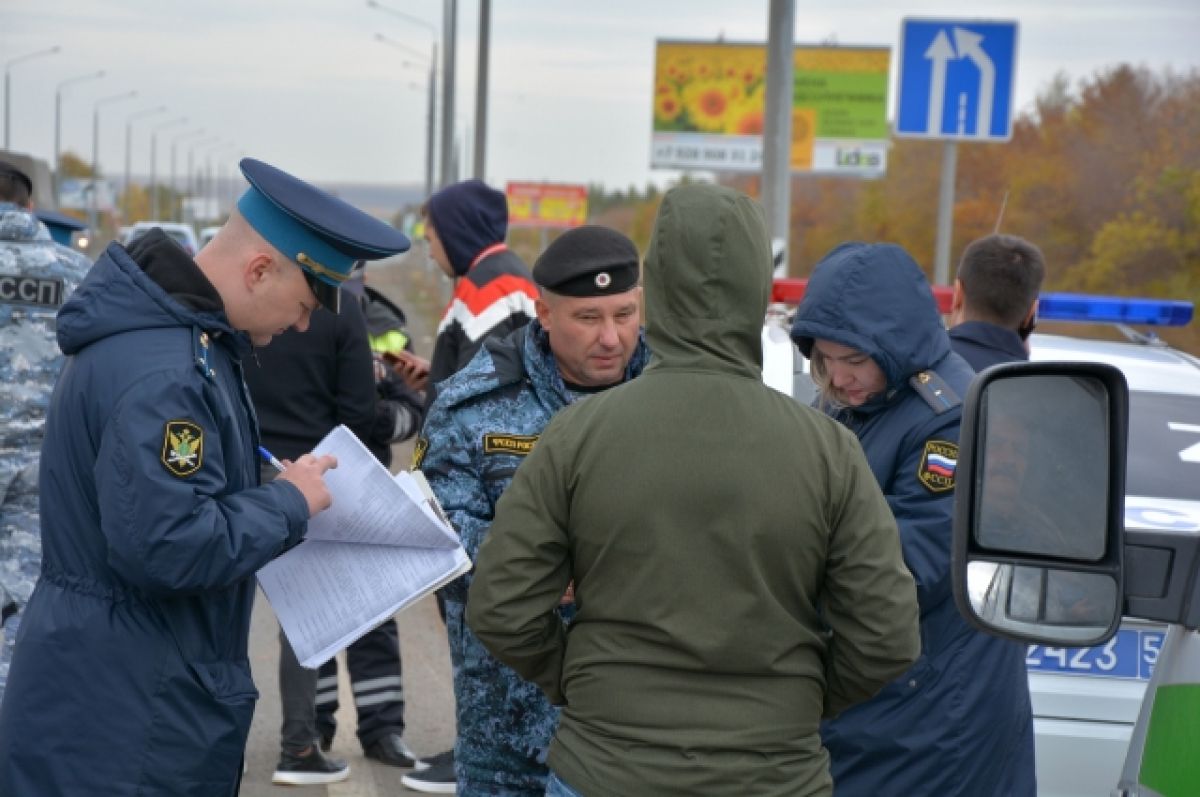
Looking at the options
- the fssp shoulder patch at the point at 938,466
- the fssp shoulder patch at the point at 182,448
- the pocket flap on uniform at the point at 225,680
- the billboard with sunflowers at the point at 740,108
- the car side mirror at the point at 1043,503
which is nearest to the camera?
the car side mirror at the point at 1043,503

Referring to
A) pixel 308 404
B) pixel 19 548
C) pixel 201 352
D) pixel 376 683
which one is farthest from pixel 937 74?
pixel 201 352

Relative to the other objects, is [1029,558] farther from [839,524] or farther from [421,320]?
[421,320]

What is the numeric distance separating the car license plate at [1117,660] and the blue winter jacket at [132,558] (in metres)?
2.16

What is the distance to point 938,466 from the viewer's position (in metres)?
3.38

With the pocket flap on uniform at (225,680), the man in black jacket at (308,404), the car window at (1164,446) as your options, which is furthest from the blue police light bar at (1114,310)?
the pocket flap on uniform at (225,680)

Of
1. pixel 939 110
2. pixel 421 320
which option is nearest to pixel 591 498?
pixel 939 110

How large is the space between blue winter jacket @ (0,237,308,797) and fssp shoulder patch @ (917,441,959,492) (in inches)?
48.4

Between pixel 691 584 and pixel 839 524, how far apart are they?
25cm

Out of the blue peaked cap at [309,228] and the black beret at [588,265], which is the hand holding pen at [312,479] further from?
the black beret at [588,265]

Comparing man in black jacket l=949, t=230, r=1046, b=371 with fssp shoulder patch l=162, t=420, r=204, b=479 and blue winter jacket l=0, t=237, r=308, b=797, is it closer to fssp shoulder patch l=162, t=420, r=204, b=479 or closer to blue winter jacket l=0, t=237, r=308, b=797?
blue winter jacket l=0, t=237, r=308, b=797

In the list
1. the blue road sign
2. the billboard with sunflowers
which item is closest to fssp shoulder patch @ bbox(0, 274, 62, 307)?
the blue road sign

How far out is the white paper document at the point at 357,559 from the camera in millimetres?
3299

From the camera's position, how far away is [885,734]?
3.40m

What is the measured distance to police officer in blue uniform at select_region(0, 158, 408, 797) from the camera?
299 centimetres
